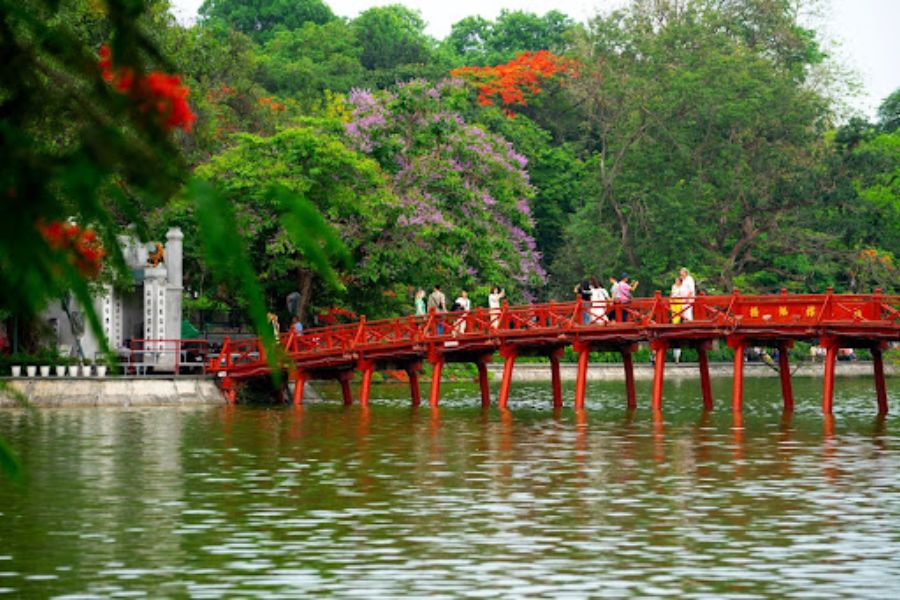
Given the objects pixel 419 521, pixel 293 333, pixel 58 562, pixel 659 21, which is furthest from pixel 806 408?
pixel 659 21

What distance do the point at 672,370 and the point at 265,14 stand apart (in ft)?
132

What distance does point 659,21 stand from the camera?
82.7 m

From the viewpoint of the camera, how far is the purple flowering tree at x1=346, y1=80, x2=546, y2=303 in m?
55.6

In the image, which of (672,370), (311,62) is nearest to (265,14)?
(311,62)

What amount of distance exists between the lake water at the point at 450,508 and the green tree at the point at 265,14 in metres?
66.6

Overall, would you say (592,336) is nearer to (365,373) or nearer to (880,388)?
(365,373)

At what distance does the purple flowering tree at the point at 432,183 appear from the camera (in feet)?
182

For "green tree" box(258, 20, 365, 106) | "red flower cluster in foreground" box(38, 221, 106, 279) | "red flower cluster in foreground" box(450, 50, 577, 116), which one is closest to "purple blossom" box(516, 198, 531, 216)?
"green tree" box(258, 20, 365, 106)

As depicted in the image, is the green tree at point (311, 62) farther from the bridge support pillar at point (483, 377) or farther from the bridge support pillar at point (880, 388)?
the bridge support pillar at point (880, 388)

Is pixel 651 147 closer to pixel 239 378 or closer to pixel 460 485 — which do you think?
pixel 239 378

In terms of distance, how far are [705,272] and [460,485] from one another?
Answer: 174 feet

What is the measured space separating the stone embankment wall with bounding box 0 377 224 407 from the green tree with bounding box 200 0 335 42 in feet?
198

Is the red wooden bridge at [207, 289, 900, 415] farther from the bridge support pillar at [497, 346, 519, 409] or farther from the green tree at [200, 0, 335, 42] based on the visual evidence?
the green tree at [200, 0, 335, 42]

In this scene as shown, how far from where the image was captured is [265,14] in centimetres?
10512
